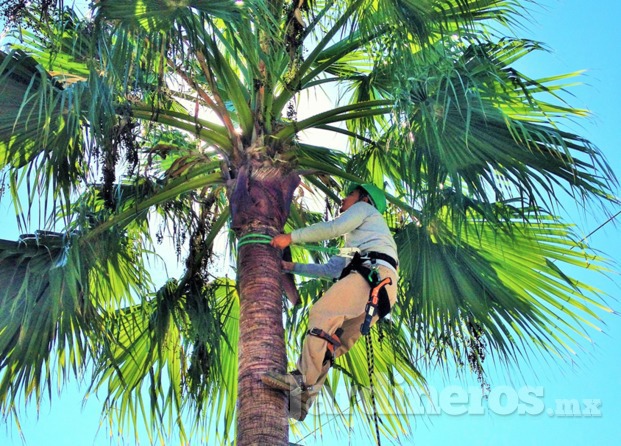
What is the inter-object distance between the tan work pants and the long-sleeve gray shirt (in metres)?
0.26

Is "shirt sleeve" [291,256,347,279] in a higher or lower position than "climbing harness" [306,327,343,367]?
higher

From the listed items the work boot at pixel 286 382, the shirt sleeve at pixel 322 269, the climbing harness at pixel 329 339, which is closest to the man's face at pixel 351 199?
the shirt sleeve at pixel 322 269

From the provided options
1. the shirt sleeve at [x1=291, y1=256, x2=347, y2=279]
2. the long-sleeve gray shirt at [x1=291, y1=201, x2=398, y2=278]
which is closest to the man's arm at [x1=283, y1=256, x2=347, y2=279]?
the shirt sleeve at [x1=291, y1=256, x2=347, y2=279]

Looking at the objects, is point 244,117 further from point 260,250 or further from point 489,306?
point 489,306

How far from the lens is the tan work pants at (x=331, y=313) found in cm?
760

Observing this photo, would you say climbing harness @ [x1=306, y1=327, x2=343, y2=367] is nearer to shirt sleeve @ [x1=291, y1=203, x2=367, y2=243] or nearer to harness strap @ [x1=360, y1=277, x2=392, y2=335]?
harness strap @ [x1=360, y1=277, x2=392, y2=335]

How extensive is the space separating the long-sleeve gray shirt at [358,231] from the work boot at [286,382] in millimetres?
1078

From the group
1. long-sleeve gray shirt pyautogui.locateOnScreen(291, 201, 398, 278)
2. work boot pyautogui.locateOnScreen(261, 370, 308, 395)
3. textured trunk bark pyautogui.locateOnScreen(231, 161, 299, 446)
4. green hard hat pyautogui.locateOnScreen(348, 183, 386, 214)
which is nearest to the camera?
textured trunk bark pyautogui.locateOnScreen(231, 161, 299, 446)

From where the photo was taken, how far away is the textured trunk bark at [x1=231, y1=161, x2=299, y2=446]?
7453mm

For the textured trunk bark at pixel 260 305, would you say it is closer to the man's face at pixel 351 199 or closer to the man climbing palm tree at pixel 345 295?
the man climbing palm tree at pixel 345 295

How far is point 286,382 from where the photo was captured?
7.58 m

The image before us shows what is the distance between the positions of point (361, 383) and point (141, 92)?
411 cm

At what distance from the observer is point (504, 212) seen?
9188mm

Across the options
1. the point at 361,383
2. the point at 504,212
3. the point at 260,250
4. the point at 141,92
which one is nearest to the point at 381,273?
the point at 260,250
